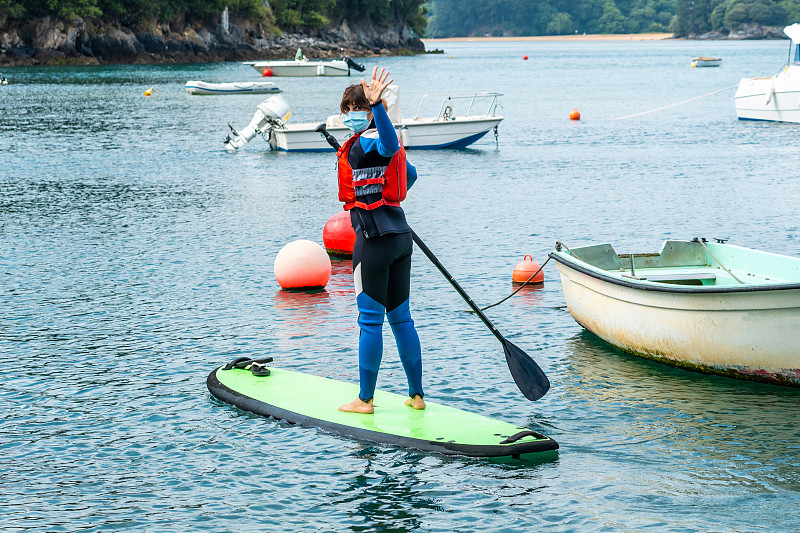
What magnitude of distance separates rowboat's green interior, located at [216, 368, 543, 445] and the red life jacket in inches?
66.5

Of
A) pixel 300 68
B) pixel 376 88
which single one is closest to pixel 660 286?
pixel 376 88

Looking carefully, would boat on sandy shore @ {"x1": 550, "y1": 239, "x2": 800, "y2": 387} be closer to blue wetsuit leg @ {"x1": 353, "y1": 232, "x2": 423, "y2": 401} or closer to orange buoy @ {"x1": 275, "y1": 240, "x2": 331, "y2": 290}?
blue wetsuit leg @ {"x1": 353, "y1": 232, "x2": 423, "y2": 401}

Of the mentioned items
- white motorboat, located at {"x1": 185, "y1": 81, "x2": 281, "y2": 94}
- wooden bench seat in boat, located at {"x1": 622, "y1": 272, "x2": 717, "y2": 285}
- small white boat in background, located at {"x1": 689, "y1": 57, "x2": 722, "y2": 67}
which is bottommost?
wooden bench seat in boat, located at {"x1": 622, "y1": 272, "x2": 717, "y2": 285}

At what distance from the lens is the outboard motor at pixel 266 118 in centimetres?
2827

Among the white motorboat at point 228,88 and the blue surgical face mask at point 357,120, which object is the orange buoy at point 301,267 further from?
the white motorboat at point 228,88

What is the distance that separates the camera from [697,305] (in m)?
8.26

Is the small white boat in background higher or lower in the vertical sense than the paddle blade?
higher

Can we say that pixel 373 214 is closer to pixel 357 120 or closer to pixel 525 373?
pixel 357 120

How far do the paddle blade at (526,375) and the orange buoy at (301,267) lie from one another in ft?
16.2

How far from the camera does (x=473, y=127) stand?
28.7 metres

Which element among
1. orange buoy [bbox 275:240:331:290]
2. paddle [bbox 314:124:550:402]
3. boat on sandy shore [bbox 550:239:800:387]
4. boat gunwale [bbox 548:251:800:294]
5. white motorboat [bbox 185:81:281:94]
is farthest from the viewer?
white motorboat [bbox 185:81:281:94]

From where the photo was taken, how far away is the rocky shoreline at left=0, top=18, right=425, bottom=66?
84.7m

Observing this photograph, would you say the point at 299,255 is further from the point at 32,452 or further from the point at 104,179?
the point at 104,179

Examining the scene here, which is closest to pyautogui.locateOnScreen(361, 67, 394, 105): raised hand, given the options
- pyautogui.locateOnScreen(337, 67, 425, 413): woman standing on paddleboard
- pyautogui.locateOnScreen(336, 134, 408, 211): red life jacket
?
pyautogui.locateOnScreen(337, 67, 425, 413): woman standing on paddleboard
